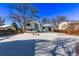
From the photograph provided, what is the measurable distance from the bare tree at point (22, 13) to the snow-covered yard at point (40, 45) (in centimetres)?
19

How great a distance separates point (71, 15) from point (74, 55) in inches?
19.7

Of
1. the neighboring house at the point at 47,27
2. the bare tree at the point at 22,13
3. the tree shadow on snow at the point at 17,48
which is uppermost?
the bare tree at the point at 22,13

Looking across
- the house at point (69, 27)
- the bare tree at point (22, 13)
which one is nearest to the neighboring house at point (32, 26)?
the bare tree at point (22, 13)

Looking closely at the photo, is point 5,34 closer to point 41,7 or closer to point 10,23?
point 10,23

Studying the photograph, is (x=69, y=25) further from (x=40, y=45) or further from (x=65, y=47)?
(x=40, y=45)

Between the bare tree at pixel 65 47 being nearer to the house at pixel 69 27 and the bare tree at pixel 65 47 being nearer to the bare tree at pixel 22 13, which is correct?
the house at pixel 69 27

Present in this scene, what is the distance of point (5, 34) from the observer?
16.9 ft

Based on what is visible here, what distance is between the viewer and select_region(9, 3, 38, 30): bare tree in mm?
5150

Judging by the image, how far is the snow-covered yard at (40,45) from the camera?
514 cm

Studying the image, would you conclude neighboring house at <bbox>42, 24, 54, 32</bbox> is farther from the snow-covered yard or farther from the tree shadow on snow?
the tree shadow on snow

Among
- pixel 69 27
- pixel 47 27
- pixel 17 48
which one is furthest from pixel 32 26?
pixel 69 27

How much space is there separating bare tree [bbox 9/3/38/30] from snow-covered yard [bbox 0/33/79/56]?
0.19 m

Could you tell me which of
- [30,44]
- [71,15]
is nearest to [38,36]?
[30,44]

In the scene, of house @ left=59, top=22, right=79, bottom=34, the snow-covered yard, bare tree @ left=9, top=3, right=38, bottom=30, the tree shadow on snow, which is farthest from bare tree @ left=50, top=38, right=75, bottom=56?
bare tree @ left=9, top=3, right=38, bottom=30
